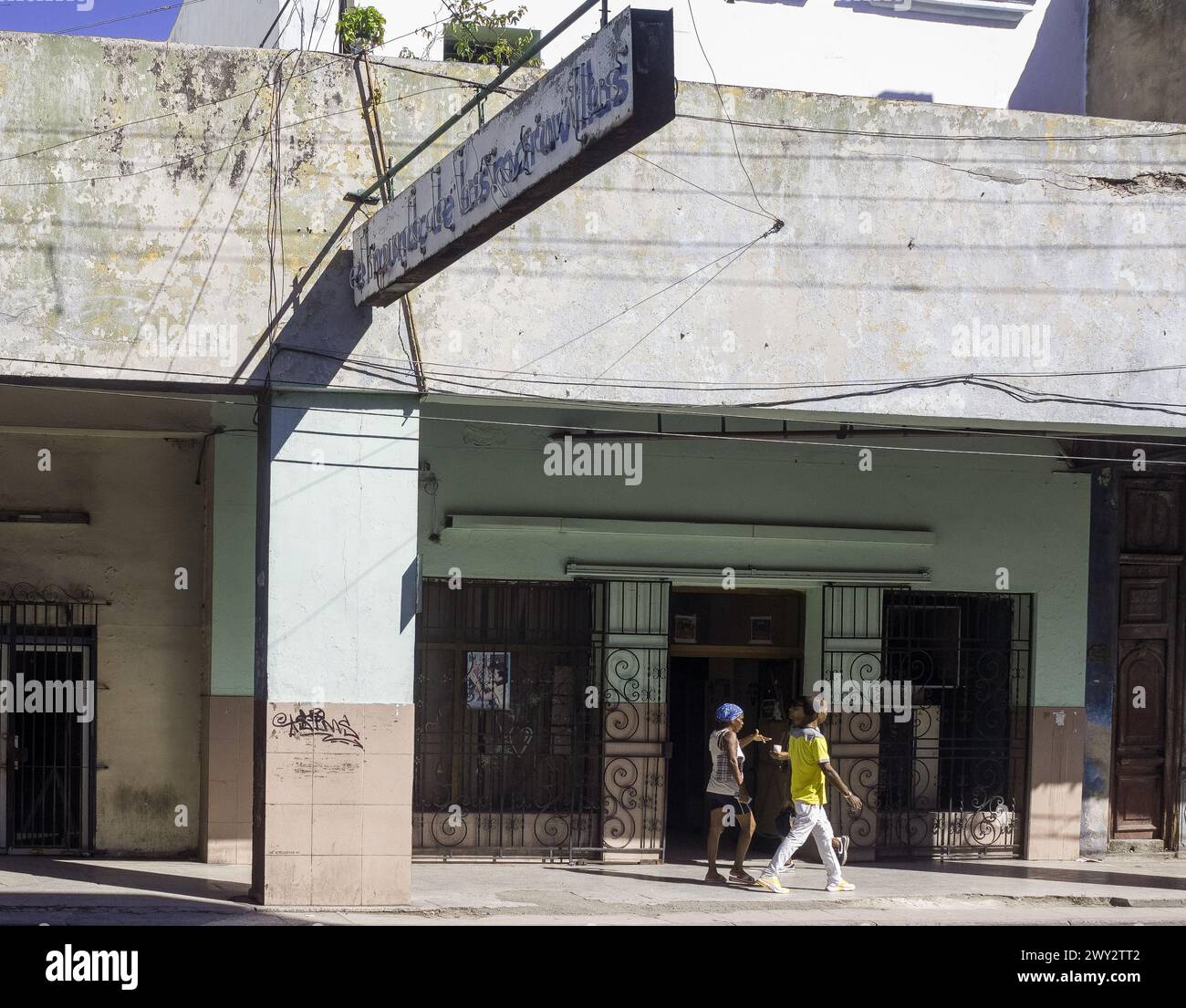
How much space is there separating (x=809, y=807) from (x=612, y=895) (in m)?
1.79

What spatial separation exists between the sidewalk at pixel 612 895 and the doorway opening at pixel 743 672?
39.0 inches

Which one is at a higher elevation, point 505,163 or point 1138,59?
point 1138,59

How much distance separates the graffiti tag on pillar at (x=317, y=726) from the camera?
10.3 metres

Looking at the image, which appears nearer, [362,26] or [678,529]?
[362,26]

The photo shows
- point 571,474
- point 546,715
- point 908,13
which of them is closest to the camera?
point 571,474

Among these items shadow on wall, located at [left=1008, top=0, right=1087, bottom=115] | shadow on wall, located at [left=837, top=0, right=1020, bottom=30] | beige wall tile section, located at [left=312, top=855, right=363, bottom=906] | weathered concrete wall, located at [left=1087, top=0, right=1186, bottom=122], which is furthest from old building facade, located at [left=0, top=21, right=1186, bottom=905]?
shadow on wall, located at [left=837, top=0, right=1020, bottom=30]

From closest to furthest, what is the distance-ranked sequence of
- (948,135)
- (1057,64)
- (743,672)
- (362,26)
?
1. (948,135)
2. (362,26)
3. (743,672)
4. (1057,64)

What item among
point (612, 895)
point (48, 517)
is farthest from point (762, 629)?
point (48, 517)

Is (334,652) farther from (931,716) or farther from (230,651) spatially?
(931,716)

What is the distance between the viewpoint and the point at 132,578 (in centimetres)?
1295

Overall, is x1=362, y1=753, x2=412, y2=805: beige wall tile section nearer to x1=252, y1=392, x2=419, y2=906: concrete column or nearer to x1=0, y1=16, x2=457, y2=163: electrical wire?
x1=252, y1=392, x2=419, y2=906: concrete column

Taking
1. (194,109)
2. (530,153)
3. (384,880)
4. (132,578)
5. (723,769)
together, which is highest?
(194,109)

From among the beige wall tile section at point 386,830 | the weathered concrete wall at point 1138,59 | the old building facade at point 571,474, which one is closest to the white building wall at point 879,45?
the weathered concrete wall at point 1138,59

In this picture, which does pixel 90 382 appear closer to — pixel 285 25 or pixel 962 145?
pixel 962 145
